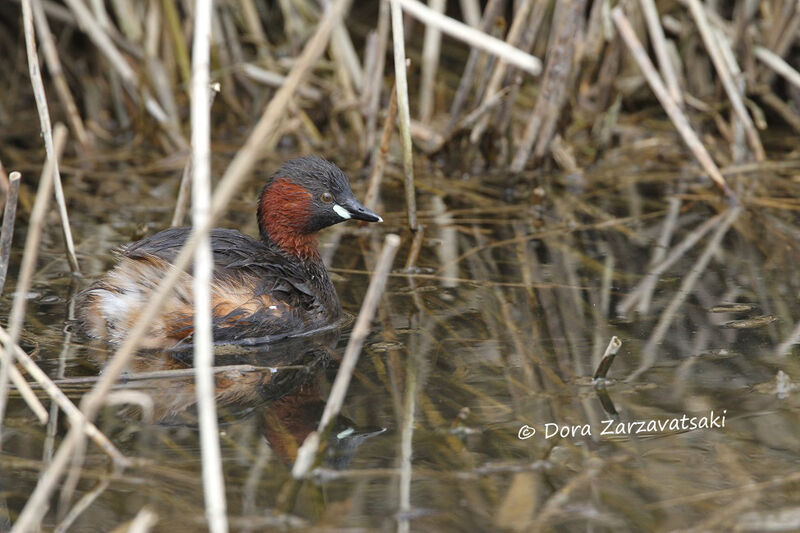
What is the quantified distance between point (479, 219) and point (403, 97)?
4.21 feet

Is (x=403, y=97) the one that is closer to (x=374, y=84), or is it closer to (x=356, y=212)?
(x=356, y=212)

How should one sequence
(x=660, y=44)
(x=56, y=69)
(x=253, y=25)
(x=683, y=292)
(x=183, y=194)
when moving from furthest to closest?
(x=253, y=25) → (x=56, y=69) → (x=660, y=44) → (x=183, y=194) → (x=683, y=292)

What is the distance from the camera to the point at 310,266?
15.5 feet

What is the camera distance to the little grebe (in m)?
4.21

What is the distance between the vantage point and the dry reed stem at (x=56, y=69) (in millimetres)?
6566

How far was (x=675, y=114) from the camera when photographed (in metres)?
5.91

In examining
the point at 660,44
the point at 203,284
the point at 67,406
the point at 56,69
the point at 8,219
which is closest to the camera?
the point at 203,284

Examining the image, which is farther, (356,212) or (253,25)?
(253,25)

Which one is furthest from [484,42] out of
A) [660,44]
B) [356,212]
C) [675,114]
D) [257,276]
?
[660,44]

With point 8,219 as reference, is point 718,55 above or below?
below

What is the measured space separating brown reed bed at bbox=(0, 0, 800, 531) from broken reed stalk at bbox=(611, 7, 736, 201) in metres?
0.02

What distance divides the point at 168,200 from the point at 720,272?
10.9 ft

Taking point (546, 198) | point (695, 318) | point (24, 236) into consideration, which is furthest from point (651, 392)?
point (24, 236)

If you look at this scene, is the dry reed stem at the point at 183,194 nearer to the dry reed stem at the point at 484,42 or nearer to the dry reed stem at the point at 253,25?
the dry reed stem at the point at 484,42
